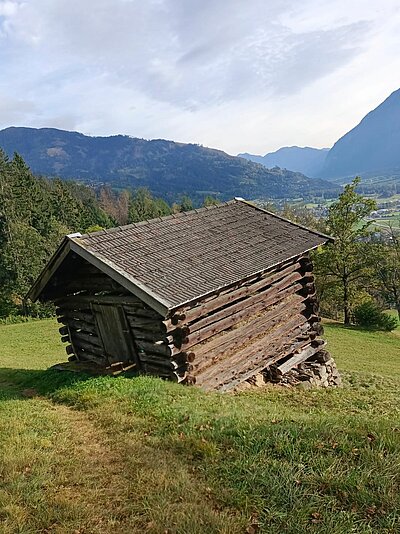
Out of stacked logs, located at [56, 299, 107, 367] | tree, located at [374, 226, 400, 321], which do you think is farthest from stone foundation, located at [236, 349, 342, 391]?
tree, located at [374, 226, 400, 321]

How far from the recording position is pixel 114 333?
38.1ft

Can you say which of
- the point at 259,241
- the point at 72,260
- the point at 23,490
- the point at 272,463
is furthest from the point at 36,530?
the point at 259,241

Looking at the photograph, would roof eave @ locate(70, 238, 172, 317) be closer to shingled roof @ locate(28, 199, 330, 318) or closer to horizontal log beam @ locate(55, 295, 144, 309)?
shingled roof @ locate(28, 199, 330, 318)

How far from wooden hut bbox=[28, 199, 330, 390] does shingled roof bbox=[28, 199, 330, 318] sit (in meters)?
0.03

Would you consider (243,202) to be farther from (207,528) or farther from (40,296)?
(207,528)

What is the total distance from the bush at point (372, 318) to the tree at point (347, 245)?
4.07 ft

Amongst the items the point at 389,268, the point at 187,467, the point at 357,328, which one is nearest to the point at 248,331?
the point at 187,467

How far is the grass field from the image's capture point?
4.48m

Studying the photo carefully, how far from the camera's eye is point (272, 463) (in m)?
5.29

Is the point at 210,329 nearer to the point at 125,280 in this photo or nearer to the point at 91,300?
the point at 125,280

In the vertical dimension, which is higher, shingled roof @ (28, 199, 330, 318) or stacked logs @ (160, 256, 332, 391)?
shingled roof @ (28, 199, 330, 318)

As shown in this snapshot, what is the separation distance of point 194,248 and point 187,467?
23.2 ft

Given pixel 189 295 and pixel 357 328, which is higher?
pixel 189 295

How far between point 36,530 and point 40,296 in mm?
8681
